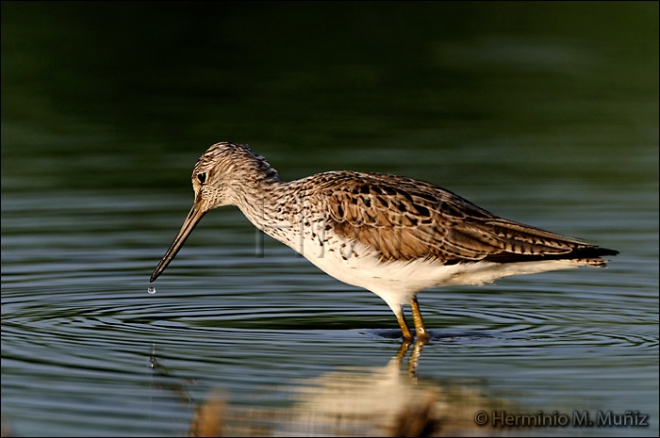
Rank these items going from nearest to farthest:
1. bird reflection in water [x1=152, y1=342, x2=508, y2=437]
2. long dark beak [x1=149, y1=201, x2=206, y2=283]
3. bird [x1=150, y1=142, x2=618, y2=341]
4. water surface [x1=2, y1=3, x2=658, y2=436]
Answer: bird reflection in water [x1=152, y1=342, x2=508, y2=437]
water surface [x1=2, y1=3, x2=658, y2=436]
bird [x1=150, y1=142, x2=618, y2=341]
long dark beak [x1=149, y1=201, x2=206, y2=283]

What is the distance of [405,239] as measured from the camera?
557 inches

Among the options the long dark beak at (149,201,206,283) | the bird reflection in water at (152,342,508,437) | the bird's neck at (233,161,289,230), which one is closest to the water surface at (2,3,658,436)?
the bird reflection in water at (152,342,508,437)

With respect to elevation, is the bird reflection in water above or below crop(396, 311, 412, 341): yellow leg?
below

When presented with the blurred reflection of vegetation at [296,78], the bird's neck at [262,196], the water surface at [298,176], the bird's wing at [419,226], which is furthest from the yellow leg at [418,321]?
the blurred reflection of vegetation at [296,78]

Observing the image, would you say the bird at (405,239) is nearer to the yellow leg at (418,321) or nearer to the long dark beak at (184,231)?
the yellow leg at (418,321)

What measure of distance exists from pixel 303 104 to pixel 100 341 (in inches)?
553

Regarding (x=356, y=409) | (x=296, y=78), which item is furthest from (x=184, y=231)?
(x=296, y=78)

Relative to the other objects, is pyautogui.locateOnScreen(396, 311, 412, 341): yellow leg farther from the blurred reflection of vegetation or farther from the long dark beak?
the blurred reflection of vegetation

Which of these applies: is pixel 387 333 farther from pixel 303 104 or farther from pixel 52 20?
pixel 52 20

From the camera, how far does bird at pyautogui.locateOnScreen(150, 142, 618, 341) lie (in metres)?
13.9

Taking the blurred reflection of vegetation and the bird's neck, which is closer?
the bird's neck

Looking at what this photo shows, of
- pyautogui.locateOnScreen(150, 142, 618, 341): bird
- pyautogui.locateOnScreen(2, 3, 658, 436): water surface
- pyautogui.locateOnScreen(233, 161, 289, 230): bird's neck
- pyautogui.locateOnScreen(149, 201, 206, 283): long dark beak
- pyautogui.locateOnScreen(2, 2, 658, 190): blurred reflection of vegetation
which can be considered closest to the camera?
pyautogui.locateOnScreen(2, 3, 658, 436): water surface

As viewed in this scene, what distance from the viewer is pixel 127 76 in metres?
28.9

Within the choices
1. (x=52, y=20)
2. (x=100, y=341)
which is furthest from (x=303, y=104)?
(x=100, y=341)
